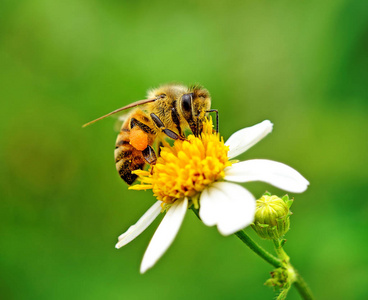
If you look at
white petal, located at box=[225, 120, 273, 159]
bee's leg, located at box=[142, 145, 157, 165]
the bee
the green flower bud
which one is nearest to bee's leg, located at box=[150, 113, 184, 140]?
the bee

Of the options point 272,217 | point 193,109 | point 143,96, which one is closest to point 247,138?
point 193,109

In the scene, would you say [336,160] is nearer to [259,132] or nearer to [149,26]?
[259,132]

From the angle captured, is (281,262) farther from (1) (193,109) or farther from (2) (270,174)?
(1) (193,109)

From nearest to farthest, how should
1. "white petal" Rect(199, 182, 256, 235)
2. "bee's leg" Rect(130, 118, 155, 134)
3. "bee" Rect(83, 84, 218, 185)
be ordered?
"white petal" Rect(199, 182, 256, 235) → "bee" Rect(83, 84, 218, 185) → "bee's leg" Rect(130, 118, 155, 134)

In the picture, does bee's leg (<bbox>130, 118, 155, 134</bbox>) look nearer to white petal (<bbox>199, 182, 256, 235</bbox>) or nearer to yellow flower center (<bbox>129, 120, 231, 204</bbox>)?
yellow flower center (<bbox>129, 120, 231, 204</bbox>)

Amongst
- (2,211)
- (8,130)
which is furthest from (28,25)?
(2,211)

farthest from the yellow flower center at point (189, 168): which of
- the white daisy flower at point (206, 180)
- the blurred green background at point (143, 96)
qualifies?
the blurred green background at point (143, 96)
